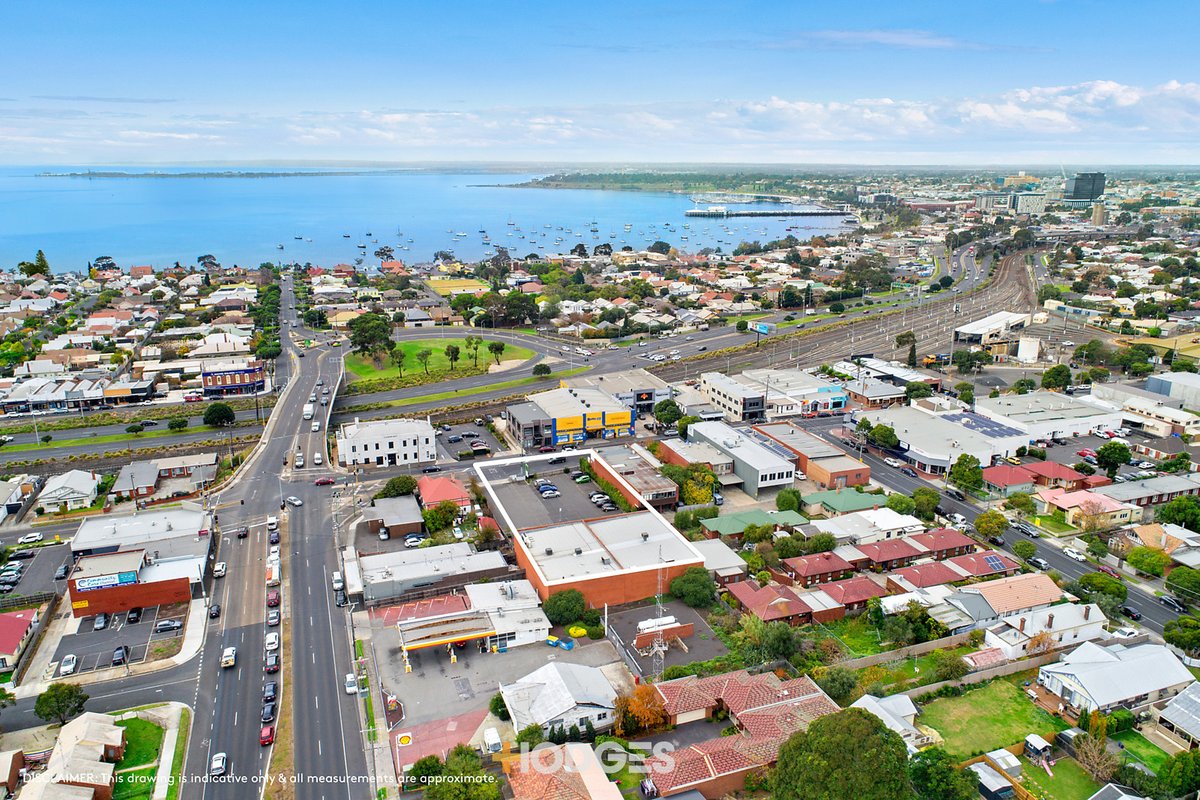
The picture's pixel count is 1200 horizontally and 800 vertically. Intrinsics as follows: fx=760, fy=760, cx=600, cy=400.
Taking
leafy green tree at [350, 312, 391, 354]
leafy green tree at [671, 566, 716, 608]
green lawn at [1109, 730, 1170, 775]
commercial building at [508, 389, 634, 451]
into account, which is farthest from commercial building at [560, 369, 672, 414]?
green lawn at [1109, 730, 1170, 775]

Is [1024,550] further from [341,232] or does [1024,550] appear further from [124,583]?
[341,232]

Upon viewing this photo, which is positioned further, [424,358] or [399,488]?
[424,358]

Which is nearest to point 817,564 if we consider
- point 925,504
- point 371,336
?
point 925,504

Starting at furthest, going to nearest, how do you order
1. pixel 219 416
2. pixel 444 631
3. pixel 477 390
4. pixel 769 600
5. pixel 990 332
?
pixel 990 332 → pixel 477 390 → pixel 219 416 → pixel 769 600 → pixel 444 631

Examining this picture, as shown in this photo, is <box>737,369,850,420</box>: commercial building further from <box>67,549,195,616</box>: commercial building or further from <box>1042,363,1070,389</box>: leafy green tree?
<box>67,549,195,616</box>: commercial building

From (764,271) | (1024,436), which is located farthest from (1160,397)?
(764,271)

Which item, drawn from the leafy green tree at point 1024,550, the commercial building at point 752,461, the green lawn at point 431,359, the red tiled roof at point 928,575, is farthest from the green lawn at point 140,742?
Result: the green lawn at point 431,359

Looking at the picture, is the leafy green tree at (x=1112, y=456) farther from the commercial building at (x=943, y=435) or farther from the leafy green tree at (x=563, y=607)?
the leafy green tree at (x=563, y=607)
